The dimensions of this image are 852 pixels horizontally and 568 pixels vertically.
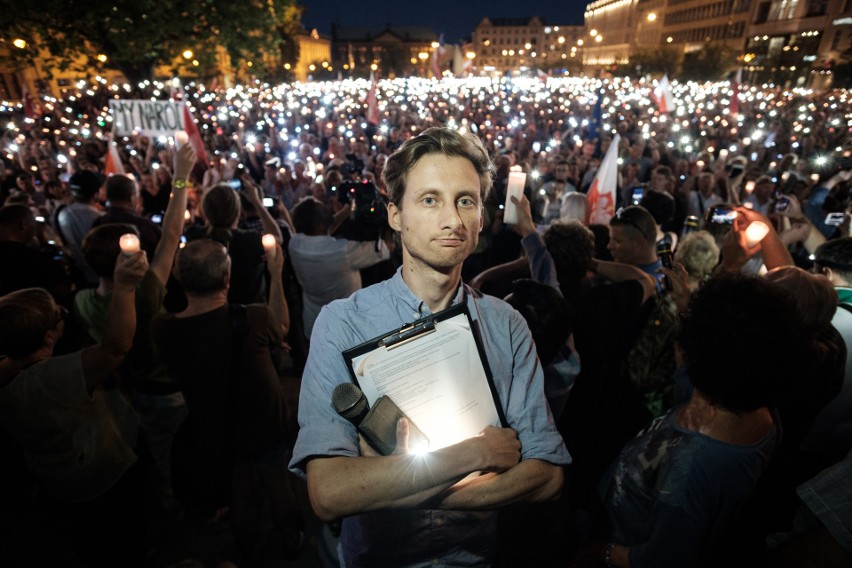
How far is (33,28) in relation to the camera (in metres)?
16.5

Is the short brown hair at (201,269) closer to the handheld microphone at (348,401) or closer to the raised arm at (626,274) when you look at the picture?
the handheld microphone at (348,401)

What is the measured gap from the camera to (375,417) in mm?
1255

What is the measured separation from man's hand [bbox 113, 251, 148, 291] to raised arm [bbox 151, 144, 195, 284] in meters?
0.65

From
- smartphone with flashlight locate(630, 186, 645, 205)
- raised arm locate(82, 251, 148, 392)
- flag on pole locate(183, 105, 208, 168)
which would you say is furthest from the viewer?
flag on pole locate(183, 105, 208, 168)

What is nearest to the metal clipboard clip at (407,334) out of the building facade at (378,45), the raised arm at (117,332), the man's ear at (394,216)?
the man's ear at (394,216)

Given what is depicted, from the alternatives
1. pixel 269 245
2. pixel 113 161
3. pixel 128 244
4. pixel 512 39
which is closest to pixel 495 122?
pixel 113 161

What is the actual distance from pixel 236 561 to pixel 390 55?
13386 centimetres

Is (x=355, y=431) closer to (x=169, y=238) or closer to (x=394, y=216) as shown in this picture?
(x=394, y=216)

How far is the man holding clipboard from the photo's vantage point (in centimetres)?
127

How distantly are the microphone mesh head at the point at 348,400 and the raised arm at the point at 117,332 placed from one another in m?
1.78

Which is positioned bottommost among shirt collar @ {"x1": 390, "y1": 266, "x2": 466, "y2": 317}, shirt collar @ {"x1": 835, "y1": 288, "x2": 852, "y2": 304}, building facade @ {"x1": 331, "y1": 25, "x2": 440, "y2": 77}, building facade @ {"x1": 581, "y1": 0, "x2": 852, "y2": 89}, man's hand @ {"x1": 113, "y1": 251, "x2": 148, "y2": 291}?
shirt collar @ {"x1": 835, "y1": 288, "x2": 852, "y2": 304}

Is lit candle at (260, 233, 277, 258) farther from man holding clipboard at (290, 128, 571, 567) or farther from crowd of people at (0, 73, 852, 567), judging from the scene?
man holding clipboard at (290, 128, 571, 567)

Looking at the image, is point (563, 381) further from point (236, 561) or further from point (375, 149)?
point (375, 149)

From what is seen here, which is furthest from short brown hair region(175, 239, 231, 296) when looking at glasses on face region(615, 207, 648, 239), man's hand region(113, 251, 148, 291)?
glasses on face region(615, 207, 648, 239)
